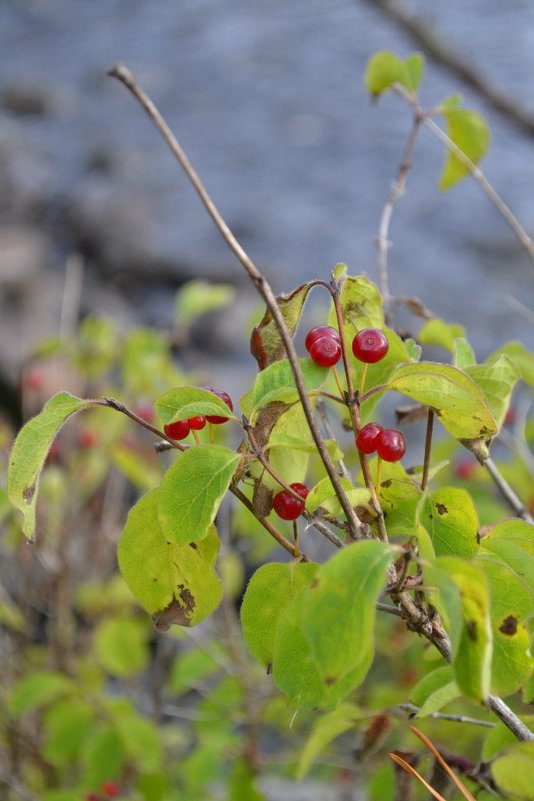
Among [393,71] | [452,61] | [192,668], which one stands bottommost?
[192,668]

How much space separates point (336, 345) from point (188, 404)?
109 mm

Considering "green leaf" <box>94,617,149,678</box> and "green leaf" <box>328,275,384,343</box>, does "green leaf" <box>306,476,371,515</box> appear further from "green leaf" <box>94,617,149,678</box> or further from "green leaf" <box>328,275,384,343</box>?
"green leaf" <box>94,617,149,678</box>

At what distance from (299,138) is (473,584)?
3.87m

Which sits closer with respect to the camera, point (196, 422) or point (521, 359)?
point (196, 422)

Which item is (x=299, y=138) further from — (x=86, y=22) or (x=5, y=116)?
(x=86, y=22)

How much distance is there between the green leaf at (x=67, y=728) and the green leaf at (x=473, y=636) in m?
1.27

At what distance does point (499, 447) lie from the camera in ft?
7.39

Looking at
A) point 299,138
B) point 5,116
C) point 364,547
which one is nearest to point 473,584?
point 364,547

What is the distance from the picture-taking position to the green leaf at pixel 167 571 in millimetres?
626

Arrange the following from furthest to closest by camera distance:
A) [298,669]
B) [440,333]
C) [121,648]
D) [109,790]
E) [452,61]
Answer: [452,61] < [121,648] < [109,790] < [440,333] < [298,669]

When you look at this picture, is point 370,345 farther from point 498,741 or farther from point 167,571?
point 498,741

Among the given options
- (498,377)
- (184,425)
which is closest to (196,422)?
(184,425)

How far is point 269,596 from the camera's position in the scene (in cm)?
61

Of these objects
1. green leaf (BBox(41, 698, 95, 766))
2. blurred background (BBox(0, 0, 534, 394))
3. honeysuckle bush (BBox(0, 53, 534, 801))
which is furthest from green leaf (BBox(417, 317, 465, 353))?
blurred background (BBox(0, 0, 534, 394))
